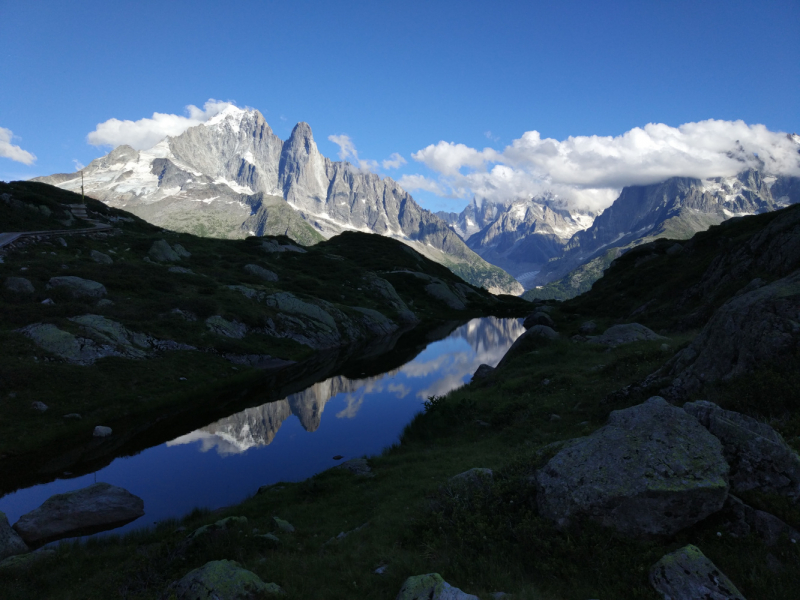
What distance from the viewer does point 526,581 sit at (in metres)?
9.97

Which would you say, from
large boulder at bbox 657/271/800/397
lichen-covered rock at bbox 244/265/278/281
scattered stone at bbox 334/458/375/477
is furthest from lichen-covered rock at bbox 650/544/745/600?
lichen-covered rock at bbox 244/265/278/281

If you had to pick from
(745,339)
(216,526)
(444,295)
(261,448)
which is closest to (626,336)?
(745,339)

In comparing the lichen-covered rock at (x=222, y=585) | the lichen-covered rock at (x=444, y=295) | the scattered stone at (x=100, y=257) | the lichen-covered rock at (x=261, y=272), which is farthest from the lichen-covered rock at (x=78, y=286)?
the lichen-covered rock at (x=444, y=295)

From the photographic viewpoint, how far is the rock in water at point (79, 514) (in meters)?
18.6

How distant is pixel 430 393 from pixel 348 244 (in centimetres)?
13540

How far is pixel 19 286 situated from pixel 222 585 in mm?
51732

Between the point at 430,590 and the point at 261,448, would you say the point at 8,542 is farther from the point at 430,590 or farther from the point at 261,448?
the point at 430,590

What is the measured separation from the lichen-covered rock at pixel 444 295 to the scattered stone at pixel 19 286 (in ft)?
326

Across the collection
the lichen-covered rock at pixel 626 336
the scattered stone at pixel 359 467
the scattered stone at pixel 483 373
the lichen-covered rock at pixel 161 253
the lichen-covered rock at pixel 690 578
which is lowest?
the scattered stone at pixel 359 467

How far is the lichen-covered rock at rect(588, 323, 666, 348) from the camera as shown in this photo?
36.1 metres

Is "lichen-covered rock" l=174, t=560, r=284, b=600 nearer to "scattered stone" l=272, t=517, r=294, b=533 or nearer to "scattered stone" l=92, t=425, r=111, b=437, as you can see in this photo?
"scattered stone" l=272, t=517, r=294, b=533

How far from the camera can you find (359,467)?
23.8 meters

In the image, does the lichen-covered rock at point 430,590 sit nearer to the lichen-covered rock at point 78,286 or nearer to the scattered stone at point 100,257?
the lichen-covered rock at point 78,286

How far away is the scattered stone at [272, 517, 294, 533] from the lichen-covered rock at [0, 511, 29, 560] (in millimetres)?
10564
